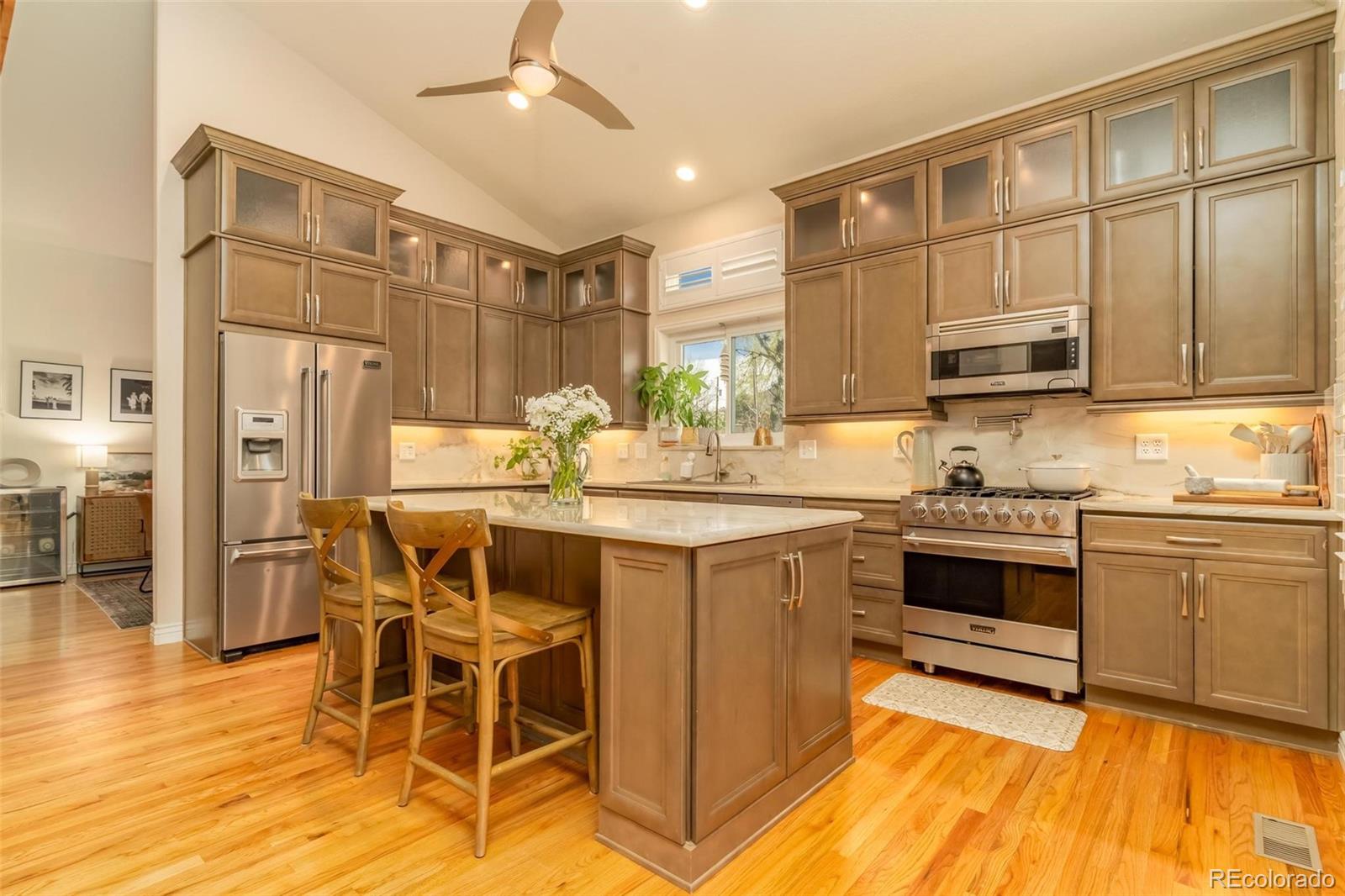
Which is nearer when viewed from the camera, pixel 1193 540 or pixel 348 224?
pixel 1193 540

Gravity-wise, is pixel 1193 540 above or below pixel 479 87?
below

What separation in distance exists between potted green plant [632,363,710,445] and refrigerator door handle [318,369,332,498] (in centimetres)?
228

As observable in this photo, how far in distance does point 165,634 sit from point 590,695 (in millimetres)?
3285

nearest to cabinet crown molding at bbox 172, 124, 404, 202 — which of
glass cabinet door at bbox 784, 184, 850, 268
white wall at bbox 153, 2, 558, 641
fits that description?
white wall at bbox 153, 2, 558, 641

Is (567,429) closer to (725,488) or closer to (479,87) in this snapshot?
(479,87)

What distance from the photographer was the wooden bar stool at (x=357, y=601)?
2.28m

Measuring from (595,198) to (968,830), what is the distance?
484cm

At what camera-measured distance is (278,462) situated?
3752 millimetres

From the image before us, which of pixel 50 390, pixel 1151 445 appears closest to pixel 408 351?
pixel 50 390

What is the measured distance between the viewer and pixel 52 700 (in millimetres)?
3000

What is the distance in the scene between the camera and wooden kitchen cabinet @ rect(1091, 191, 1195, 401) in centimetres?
290

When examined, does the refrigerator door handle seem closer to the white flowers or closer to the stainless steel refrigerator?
the stainless steel refrigerator

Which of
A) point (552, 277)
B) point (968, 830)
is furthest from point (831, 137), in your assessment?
point (968, 830)

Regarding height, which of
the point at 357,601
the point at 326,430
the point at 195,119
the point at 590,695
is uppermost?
the point at 195,119
